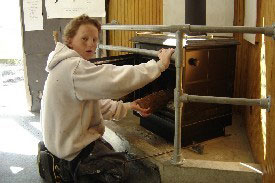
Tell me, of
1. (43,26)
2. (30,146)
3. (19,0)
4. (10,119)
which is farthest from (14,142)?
(19,0)

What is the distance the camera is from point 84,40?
7.66ft

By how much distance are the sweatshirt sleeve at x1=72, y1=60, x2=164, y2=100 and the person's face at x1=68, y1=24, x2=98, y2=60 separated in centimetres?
24

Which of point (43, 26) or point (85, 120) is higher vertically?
point (43, 26)

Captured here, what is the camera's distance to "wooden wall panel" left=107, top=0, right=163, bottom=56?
4484 mm

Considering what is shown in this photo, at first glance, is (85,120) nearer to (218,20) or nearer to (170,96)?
(170,96)

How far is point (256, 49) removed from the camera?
2.69m

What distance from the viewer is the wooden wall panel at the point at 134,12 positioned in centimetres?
448

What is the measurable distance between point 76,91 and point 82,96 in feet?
0.18

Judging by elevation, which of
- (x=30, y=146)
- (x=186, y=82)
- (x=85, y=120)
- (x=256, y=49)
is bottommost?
(x=30, y=146)

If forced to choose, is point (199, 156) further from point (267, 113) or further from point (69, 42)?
point (69, 42)

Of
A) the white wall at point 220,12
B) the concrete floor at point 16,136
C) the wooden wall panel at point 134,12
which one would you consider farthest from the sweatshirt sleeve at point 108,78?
the wooden wall panel at point 134,12

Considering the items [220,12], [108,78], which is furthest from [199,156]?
A: [220,12]

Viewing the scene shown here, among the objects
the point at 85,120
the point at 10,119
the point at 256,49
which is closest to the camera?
the point at 85,120

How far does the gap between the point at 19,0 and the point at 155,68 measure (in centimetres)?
353
